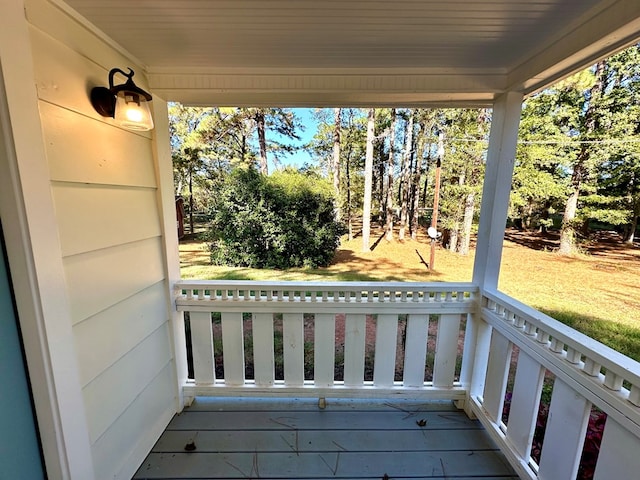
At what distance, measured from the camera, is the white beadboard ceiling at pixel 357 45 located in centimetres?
93

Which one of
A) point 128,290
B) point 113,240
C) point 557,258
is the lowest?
point 557,258

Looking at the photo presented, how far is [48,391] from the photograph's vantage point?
2.87 feet

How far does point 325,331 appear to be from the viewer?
1706mm

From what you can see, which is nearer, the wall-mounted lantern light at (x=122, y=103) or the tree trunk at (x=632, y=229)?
the wall-mounted lantern light at (x=122, y=103)

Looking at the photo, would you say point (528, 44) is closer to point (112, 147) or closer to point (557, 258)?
point (112, 147)

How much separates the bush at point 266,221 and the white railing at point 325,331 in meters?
2.91

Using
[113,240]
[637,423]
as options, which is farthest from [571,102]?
[113,240]

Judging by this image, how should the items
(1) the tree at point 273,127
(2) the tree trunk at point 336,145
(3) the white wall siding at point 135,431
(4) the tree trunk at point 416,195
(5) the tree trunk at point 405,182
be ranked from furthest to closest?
(4) the tree trunk at point 416,195 < (5) the tree trunk at point 405,182 < (2) the tree trunk at point 336,145 < (1) the tree at point 273,127 < (3) the white wall siding at point 135,431

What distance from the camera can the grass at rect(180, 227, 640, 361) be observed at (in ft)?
7.98

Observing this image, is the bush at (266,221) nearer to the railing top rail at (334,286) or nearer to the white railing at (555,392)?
the railing top rail at (334,286)

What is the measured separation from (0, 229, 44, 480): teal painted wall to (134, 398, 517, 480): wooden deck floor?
630mm

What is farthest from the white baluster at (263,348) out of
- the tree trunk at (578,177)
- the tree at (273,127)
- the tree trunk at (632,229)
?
the tree at (273,127)

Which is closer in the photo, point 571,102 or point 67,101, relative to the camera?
point 67,101

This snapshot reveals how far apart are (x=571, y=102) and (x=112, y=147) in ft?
17.5
